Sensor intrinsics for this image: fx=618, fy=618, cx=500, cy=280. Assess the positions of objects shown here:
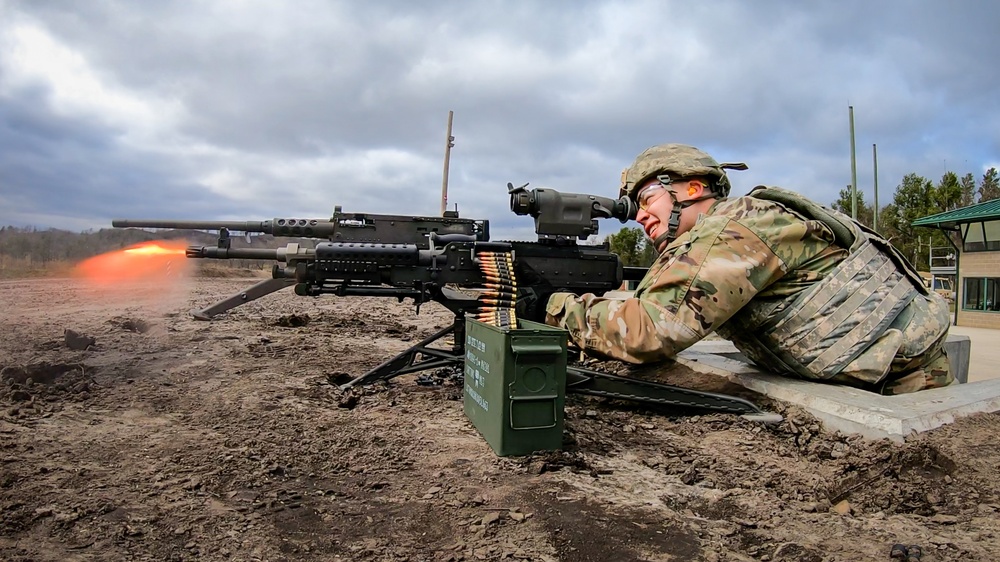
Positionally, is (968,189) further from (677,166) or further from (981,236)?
(677,166)

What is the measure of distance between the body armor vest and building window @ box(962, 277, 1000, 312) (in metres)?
19.0

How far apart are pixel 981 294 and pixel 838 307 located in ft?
66.0

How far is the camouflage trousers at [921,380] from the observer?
3.76 meters

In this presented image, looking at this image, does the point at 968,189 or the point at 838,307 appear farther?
the point at 968,189

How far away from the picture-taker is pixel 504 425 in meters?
2.91

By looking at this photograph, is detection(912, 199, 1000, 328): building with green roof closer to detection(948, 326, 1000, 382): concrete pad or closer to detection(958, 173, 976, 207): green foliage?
detection(948, 326, 1000, 382): concrete pad

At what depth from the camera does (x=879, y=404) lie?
10.4ft

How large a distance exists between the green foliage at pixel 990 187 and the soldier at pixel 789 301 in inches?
1562

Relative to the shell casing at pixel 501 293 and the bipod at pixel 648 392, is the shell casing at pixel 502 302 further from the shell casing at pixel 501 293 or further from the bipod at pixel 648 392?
the bipod at pixel 648 392

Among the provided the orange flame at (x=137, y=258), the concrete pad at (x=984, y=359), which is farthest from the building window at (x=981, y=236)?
the orange flame at (x=137, y=258)

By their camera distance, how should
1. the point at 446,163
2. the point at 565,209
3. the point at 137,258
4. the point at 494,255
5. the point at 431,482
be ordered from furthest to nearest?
the point at 446,163, the point at 137,258, the point at 565,209, the point at 494,255, the point at 431,482

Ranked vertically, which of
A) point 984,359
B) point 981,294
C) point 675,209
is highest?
point 675,209

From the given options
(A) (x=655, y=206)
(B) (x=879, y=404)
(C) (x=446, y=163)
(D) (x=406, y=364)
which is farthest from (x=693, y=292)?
(C) (x=446, y=163)

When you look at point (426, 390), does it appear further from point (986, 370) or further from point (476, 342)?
point (986, 370)
